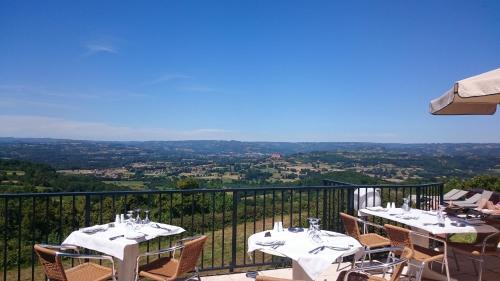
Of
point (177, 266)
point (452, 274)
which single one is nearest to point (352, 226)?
point (452, 274)

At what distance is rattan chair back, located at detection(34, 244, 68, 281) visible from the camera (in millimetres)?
3078

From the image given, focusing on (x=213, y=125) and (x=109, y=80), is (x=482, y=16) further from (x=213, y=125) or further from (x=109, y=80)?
(x=213, y=125)

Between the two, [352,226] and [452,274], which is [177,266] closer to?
[352,226]

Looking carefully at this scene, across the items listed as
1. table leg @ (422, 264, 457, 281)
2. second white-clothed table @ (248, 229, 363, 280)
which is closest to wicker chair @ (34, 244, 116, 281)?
second white-clothed table @ (248, 229, 363, 280)

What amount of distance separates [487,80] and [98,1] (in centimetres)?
1797

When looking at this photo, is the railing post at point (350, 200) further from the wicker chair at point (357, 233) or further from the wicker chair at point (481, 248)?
the wicker chair at point (481, 248)

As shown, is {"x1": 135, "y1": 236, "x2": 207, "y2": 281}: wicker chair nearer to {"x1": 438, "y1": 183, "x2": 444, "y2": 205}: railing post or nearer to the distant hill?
{"x1": 438, "y1": 183, "x2": 444, "y2": 205}: railing post

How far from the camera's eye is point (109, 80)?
123 ft

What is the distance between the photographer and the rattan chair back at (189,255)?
3414 millimetres

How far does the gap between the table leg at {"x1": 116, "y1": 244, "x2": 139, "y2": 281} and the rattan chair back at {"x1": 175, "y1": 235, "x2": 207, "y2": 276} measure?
0.52 m

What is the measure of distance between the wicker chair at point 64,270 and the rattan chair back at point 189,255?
596 millimetres

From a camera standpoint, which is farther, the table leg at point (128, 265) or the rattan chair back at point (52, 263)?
the table leg at point (128, 265)

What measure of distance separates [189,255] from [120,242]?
2.07 ft

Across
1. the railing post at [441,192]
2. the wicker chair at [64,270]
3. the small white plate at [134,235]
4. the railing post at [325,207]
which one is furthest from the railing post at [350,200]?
the wicker chair at [64,270]
